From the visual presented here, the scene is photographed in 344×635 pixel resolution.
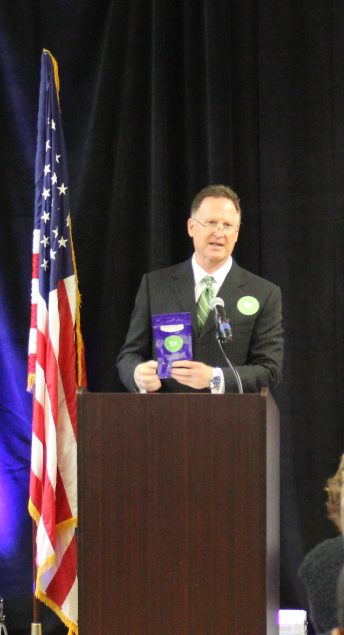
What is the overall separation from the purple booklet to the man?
451mm

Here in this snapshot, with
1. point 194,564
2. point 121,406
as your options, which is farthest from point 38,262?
point 194,564

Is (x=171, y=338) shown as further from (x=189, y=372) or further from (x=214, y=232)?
(x=214, y=232)

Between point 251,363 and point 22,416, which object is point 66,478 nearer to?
point 22,416

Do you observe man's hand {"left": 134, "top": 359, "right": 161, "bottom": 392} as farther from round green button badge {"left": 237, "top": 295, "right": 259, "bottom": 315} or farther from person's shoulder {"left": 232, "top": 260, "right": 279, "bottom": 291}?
person's shoulder {"left": 232, "top": 260, "right": 279, "bottom": 291}

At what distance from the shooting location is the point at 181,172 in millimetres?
3986

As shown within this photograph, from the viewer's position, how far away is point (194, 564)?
2.16m

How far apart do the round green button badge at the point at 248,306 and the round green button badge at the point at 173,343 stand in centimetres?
65

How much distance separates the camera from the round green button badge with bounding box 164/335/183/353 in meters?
2.45

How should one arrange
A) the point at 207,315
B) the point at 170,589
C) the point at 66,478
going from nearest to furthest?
the point at 170,589 < the point at 207,315 < the point at 66,478

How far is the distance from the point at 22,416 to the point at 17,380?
201mm

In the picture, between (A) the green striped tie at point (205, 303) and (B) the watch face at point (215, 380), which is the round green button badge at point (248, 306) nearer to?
(A) the green striped tie at point (205, 303)

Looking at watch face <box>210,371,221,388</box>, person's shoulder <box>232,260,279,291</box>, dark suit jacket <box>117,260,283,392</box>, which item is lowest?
watch face <box>210,371,221,388</box>

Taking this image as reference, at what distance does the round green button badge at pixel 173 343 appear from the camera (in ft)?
8.03

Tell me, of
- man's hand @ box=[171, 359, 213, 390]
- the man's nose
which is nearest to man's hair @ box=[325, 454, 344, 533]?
man's hand @ box=[171, 359, 213, 390]
